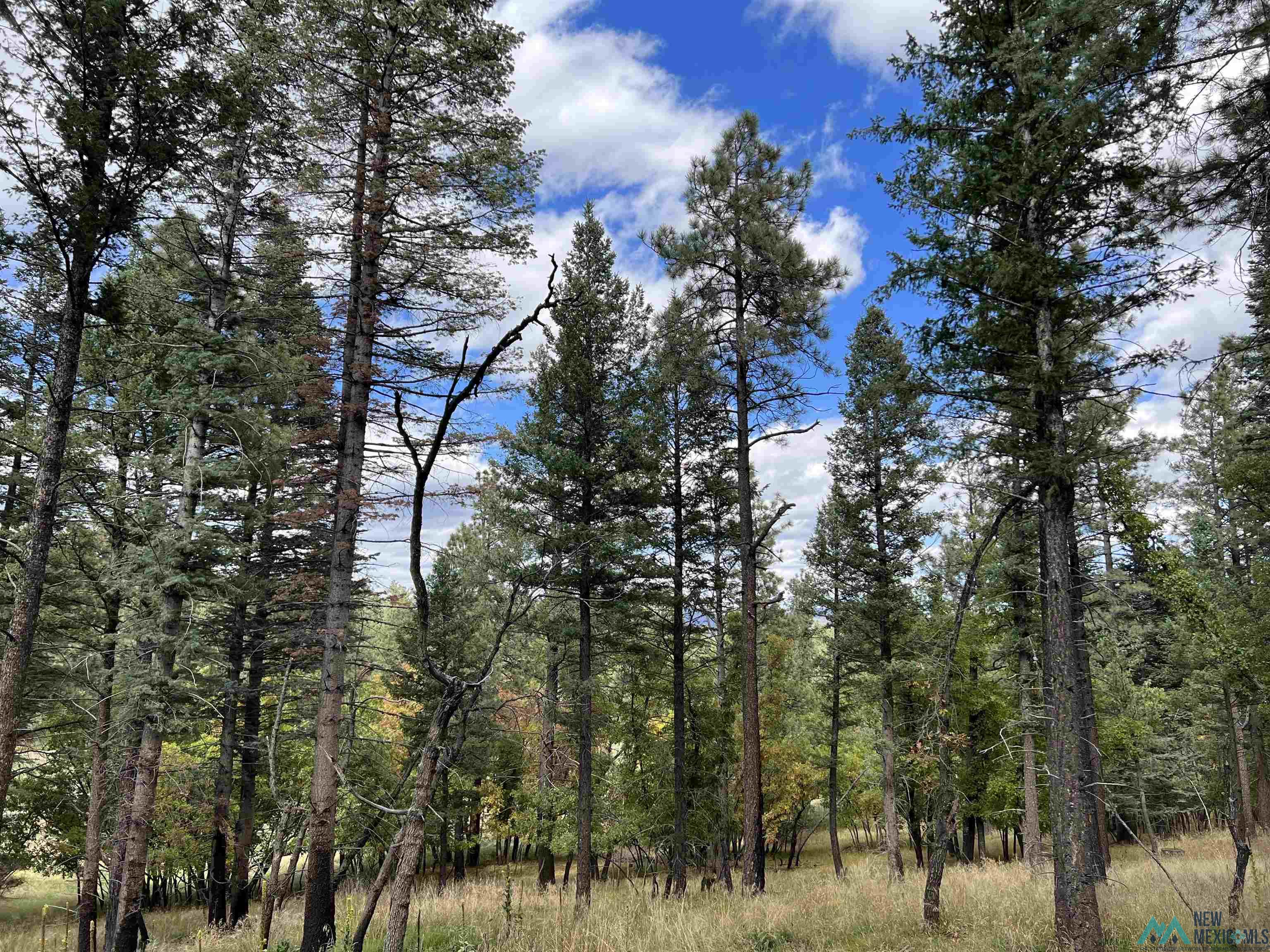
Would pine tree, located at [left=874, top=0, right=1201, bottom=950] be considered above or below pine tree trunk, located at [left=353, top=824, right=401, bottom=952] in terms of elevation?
above

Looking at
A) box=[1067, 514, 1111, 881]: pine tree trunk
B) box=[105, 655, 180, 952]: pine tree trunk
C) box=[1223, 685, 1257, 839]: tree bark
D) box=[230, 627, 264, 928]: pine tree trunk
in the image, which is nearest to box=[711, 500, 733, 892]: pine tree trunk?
box=[1067, 514, 1111, 881]: pine tree trunk

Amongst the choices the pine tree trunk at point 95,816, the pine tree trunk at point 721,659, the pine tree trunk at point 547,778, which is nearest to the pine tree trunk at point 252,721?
the pine tree trunk at point 95,816

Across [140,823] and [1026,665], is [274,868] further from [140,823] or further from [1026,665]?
[1026,665]

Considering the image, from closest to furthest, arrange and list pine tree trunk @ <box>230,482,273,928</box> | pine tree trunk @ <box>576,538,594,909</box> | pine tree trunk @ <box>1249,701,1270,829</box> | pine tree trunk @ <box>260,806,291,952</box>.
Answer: pine tree trunk @ <box>260,806,291,952</box> < pine tree trunk @ <box>576,538,594,909</box> < pine tree trunk @ <box>230,482,273,928</box> < pine tree trunk @ <box>1249,701,1270,829</box>

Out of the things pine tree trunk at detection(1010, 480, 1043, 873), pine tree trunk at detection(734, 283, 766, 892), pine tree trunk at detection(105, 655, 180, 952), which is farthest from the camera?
pine tree trunk at detection(1010, 480, 1043, 873)

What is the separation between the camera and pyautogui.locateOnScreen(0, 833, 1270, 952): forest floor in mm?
8188

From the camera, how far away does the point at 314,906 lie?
8.98 meters

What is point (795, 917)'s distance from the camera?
31.4 feet

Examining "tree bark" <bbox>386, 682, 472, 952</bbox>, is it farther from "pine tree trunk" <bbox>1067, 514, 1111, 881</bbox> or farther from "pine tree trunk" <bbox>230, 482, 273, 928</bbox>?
"pine tree trunk" <bbox>230, 482, 273, 928</bbox>

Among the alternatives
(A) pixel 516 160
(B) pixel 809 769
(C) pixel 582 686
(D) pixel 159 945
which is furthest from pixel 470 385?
(B) pixel 809 769

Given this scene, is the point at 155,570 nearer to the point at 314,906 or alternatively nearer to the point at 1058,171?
the point at 314,906

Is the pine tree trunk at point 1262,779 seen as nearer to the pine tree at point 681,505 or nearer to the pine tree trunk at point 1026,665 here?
the pine tree trunk at point 1026,665

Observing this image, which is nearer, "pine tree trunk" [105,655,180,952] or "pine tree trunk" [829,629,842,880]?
"pine tree trunk" [105,655,180,952]

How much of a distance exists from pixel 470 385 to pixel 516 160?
8.45 m
